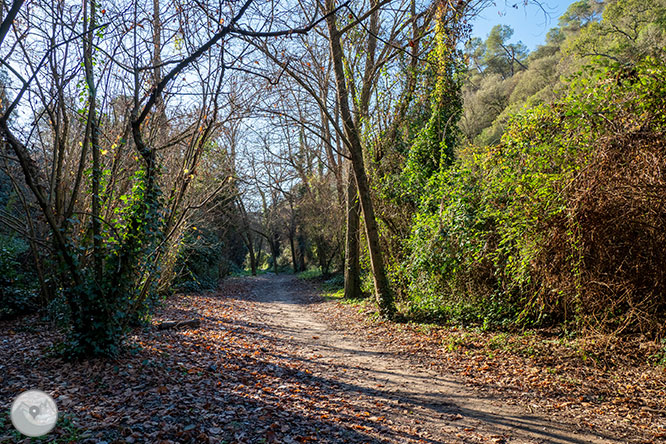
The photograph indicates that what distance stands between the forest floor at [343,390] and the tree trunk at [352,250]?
6.04 metres

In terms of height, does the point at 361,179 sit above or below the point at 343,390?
above

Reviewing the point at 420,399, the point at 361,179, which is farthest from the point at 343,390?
the point at 361,179

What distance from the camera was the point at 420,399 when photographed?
16.0 feet

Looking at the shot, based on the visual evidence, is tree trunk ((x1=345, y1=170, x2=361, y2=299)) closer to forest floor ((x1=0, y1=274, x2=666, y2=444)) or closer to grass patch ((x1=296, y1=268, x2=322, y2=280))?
forest floor ((x1=0, y1=274, x2=666, y2=444))

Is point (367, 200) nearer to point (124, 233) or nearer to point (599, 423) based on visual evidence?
point (124, 233)

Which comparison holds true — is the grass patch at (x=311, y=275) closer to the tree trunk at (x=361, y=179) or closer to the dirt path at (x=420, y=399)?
the tree trunk at (x=361, y=179)

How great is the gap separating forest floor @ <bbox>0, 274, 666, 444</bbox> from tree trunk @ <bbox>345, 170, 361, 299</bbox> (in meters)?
6.04

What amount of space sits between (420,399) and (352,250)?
9.28 meters

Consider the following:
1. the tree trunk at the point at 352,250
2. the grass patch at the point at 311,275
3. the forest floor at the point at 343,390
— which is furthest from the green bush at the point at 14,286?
the grass patch at the point at 311,275

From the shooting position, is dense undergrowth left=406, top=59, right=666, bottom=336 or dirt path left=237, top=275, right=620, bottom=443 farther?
dense undergrowth left=406, top=59, right=666, bottom=336

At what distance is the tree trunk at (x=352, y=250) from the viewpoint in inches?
A: 536

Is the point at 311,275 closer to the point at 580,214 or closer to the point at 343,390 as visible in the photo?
the point at 343,390

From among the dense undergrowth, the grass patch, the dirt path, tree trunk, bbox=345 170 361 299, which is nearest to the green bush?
the dirt path

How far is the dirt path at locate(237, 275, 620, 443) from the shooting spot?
3.90 meters
